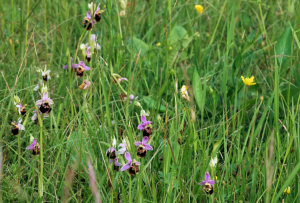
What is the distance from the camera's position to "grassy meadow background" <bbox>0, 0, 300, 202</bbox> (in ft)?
4.41

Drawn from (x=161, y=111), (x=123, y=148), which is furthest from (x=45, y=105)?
(x=161, y=111)

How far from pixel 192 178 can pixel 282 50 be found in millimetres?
1011

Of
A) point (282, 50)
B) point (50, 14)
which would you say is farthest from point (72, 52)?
point (282, 50)

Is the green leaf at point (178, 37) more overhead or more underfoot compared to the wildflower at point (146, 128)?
more underfoot

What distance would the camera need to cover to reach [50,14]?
2.56 m

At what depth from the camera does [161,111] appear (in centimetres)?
194

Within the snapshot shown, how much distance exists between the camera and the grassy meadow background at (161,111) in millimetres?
1344

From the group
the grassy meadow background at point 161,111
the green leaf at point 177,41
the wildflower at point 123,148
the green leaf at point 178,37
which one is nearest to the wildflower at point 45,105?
the grassy meadow background at point 161,111

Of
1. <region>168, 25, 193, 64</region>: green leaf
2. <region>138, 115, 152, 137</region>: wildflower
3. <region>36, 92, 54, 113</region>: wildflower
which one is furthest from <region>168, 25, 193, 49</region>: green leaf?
<region>36, 92, 54, 113</region>: wildflower

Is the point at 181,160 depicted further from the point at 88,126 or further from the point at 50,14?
the point at 50,14

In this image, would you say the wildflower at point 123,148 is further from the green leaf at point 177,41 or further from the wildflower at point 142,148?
the green leaf at point 177,41

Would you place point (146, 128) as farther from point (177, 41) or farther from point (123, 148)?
point (177, 41)

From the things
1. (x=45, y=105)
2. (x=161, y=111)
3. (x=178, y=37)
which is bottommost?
(x=161, y=111)

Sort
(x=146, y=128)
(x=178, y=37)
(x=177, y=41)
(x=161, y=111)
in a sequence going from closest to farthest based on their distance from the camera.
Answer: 1. (x=146, y=128)
2. (x=161, y=111)
3. (x=177, y=41)
4. (x=178, y=37)
